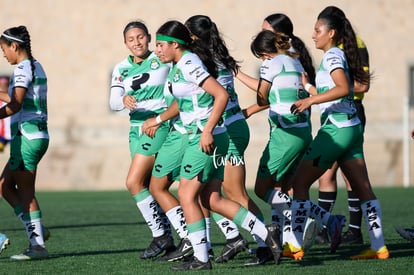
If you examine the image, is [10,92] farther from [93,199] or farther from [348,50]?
[93,199]

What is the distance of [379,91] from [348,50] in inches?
780

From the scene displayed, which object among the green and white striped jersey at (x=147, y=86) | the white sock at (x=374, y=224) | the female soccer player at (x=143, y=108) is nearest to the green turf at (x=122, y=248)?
the white sock at (x=374, y=224)

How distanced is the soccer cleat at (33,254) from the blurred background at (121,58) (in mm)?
17472

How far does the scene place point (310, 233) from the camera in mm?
9281

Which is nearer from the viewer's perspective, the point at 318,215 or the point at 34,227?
the point at 318,215

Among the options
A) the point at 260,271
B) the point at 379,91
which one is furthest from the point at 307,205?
the point at 379,91

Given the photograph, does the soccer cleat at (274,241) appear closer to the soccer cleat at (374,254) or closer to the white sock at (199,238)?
the white sock at (199,238)

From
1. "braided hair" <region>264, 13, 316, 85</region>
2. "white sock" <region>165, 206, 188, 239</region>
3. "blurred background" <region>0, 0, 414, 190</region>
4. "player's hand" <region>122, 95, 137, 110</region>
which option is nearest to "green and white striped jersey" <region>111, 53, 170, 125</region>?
"player's hand" <region>122, 95, 137, 110</region>

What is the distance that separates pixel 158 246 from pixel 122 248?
45.7 inches

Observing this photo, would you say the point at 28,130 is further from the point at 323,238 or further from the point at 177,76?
the point at 323,238

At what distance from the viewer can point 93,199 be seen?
21.6 meters

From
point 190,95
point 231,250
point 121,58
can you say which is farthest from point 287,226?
point 121,58

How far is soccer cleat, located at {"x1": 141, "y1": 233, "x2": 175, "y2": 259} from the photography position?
9594 mm

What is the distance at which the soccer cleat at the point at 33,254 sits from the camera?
9.56 m
